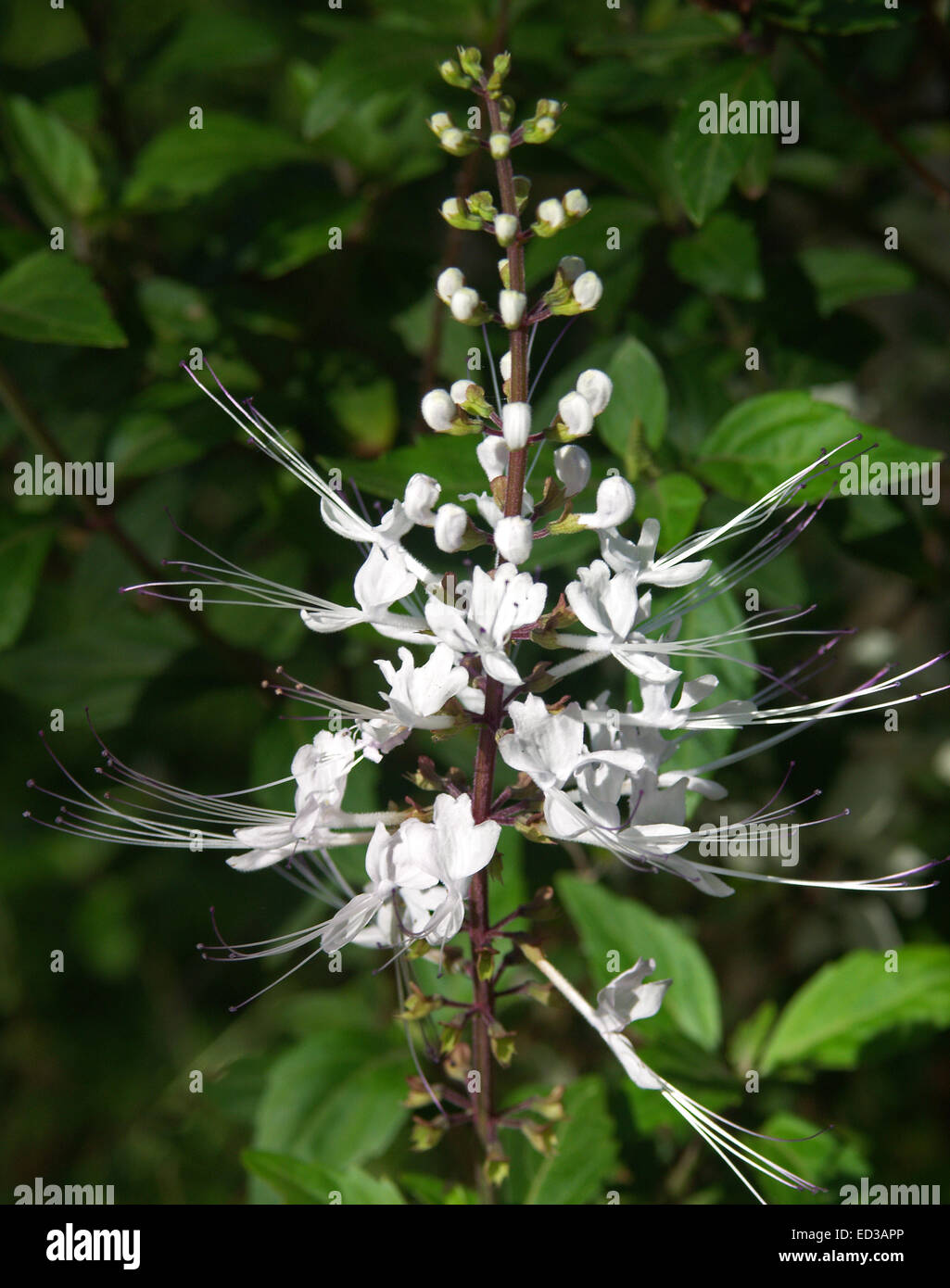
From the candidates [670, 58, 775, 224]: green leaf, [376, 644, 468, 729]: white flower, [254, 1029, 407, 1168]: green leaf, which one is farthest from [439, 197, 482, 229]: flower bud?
[254, 1029, 407, 1168]: green leaf

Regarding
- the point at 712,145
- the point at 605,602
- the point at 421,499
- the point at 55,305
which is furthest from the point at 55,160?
the point at 605,602

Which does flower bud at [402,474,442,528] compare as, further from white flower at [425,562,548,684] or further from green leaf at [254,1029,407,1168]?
green leaf at [254,1029,407,1168]

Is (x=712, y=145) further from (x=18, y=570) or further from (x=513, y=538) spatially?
(x=18, y=570)

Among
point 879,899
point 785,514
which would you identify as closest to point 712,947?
point 879,899

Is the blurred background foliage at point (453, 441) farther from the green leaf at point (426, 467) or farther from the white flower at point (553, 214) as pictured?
the white flower at point (553, 214)

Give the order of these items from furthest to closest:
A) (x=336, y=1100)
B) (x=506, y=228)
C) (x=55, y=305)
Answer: (x=336, y=1100) < (x=55, y=305) < (x=506, y=228)

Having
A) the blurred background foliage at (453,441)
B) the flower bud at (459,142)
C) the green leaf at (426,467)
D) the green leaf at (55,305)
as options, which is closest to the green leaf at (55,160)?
the blurred background foliage at (453,441)

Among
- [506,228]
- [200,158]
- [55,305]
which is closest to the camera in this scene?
[506,228]
